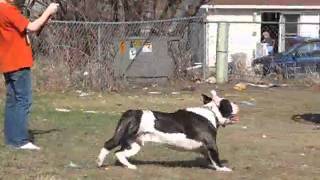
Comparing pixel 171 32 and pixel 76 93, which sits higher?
pixel 171 32

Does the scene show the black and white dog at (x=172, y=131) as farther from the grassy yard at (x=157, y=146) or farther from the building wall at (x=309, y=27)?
the building wall at (x=309, y=27)

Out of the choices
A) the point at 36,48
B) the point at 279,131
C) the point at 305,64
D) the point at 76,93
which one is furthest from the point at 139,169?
the point at 305,64

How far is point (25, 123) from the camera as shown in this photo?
8.45 metres

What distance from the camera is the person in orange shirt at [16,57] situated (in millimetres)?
8094

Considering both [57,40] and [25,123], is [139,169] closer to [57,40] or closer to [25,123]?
[25,123]

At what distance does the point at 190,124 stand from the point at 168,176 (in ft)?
1.95

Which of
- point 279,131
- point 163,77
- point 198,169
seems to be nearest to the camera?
point 198,169

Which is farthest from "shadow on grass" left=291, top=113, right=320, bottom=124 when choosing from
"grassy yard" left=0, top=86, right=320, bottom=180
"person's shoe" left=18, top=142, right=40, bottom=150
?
"person's shoe" left=18, top=142, right=40, bottom=150

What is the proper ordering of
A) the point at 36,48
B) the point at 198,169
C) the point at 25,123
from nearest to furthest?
the point at 198,169 → the point at 25,123 → the point at 36,48

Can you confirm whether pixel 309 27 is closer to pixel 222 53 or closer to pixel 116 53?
pixel 222 53

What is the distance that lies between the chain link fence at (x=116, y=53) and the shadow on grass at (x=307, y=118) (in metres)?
5.38

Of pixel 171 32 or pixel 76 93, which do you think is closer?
pixel 76 93

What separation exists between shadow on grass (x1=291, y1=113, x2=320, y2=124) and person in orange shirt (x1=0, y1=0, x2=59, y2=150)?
19.2ft

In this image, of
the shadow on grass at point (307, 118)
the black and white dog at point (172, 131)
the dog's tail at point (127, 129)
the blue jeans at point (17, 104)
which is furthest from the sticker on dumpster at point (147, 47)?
the dog's tail at point (127, 129)
